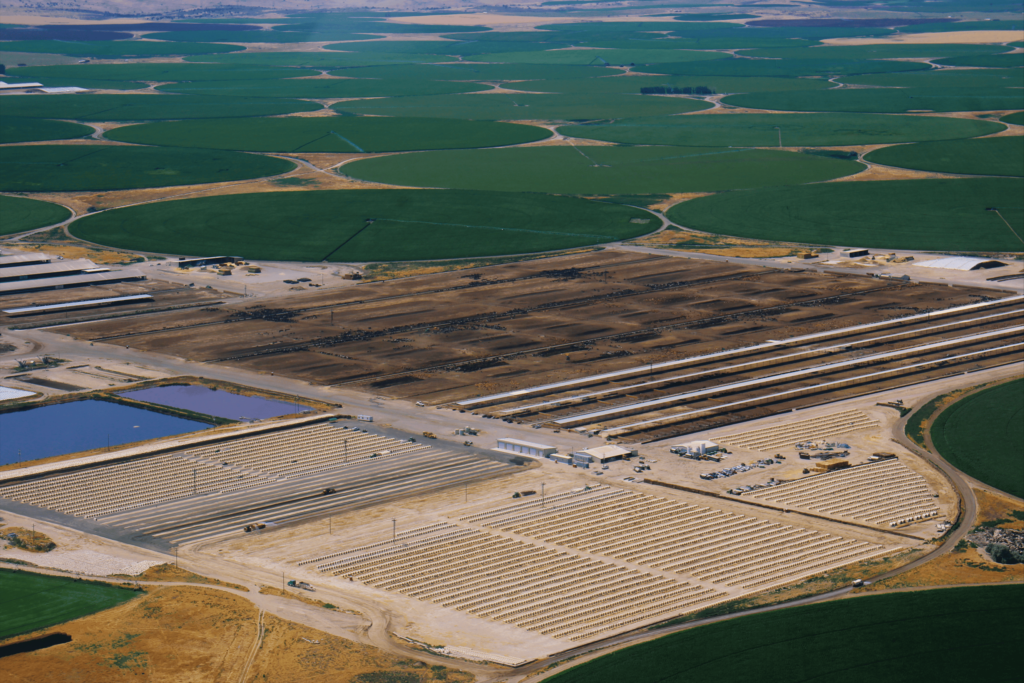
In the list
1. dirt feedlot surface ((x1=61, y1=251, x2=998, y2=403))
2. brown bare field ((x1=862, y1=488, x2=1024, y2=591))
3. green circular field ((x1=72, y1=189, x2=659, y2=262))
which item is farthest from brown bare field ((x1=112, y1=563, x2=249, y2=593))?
green circular field ((x1=72, y1=189, x2=659, y2=262))

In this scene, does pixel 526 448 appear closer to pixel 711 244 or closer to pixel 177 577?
pixel 177 577

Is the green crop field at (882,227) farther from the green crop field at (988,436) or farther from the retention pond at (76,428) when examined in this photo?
the retention pond at (76,428)

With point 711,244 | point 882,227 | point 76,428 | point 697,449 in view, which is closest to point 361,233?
point 711,244

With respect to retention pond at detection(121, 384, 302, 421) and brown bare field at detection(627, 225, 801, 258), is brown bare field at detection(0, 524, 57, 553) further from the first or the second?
brown bare field at detection(627, 225, 801, 258)

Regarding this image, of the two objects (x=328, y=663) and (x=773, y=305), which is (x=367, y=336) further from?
(x=328, y=663)

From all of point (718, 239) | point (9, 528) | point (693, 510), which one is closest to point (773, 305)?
point (718, 239)

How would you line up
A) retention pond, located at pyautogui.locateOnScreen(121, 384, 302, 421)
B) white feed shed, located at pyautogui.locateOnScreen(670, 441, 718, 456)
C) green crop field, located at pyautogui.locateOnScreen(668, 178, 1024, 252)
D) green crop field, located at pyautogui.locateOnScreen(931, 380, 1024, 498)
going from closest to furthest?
green crop field, located at pyautogui.locateOnScreen(931, 380, 1024, 498)
white feed shed, located at pyautogui.locateOnScreen(670, 441, 718, 456)
retention pond, located at pyautogui.locateOnScreen(121, 384, 302, 421)
green crop field, located at pyautogui.locateOnScreen(668, 178, 1024, 252)
